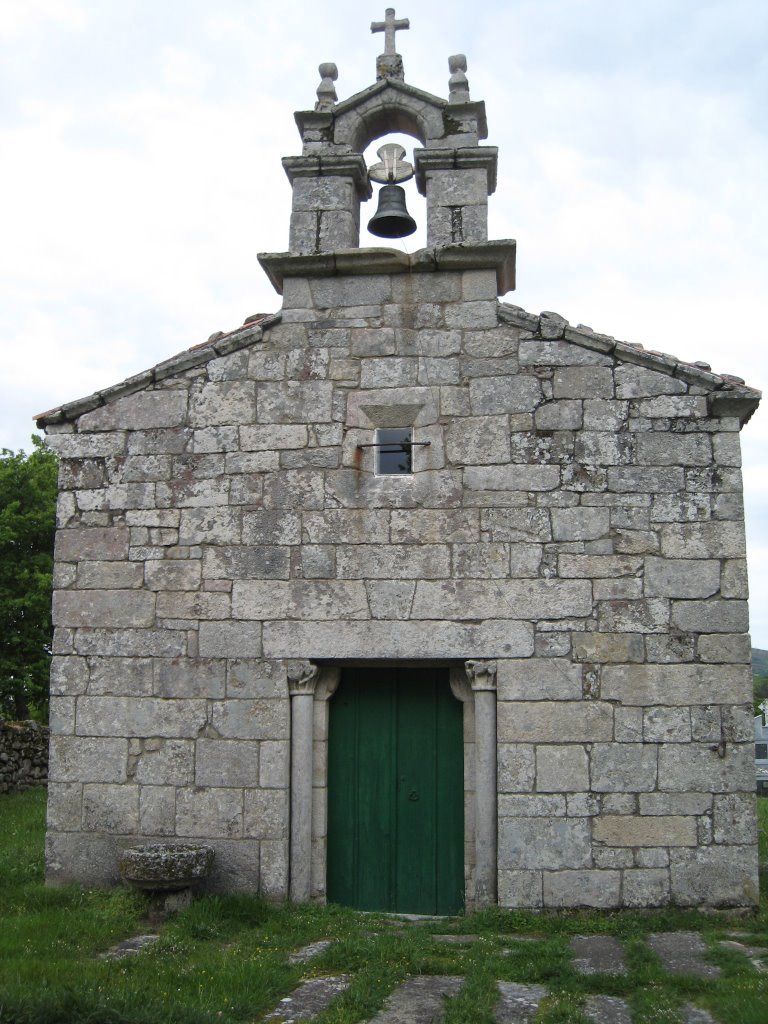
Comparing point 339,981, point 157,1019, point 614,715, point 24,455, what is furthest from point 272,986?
point 24,455

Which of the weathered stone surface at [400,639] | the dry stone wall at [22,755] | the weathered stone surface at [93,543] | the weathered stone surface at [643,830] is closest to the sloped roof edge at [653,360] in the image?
the weathered stone surface at [400,639]

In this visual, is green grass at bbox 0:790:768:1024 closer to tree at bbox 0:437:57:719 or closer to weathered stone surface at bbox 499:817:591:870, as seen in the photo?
weathered stone surface at bbox 499:817:591:870

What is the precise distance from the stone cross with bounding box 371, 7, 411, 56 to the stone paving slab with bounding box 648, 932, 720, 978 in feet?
22.6

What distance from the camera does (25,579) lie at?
58.3ft

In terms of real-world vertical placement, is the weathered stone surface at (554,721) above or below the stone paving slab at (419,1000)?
above

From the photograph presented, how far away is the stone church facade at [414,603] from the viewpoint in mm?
6699

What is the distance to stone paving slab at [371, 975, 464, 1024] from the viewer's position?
465 centimetres

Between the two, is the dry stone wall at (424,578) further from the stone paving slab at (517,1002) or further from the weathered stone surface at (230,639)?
the stone paving slab at (517,1002)

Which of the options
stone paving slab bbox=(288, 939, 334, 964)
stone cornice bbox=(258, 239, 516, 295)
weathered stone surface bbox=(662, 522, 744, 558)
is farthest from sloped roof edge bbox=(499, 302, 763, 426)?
stone paving slab bbox=(288, 939, 334, 964)

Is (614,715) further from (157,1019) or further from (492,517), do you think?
(157,1019)

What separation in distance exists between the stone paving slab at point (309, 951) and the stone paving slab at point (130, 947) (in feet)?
2.88

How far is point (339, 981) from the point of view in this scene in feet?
17.0

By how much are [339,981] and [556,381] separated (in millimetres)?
4271

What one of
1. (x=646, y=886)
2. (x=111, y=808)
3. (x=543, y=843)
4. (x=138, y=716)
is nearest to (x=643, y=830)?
(x=646, y=886)
